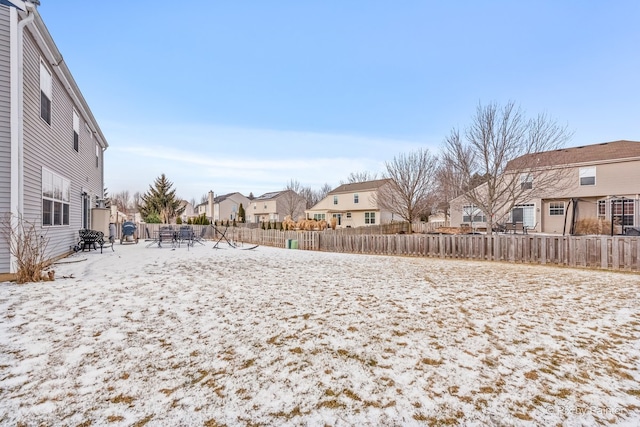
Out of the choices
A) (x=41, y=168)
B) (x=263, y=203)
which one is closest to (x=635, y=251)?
(x=41, y=168)

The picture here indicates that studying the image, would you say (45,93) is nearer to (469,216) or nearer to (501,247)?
(501,247)

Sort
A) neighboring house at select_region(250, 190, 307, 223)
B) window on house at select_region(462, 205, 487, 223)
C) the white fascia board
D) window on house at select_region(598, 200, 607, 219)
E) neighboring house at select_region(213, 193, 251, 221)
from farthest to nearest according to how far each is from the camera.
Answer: neighboring house at select_region(213, 193, 251, 221) → neighboring house at select_region(250, 190, 307, 223) → window on house at select_region(462, 205, 487, 223) → window on house at select_region(598, 200, 607, 219) → the white fascia board

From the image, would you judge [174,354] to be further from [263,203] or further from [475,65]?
[263,203]

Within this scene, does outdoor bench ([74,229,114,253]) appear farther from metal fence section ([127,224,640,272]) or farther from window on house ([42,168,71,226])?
metal fence section ([127,224,640,272])

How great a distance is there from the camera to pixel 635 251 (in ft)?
28.0

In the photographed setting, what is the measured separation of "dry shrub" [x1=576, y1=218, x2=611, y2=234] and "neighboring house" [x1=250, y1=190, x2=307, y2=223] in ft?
111

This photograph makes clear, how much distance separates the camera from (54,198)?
891 centimetres

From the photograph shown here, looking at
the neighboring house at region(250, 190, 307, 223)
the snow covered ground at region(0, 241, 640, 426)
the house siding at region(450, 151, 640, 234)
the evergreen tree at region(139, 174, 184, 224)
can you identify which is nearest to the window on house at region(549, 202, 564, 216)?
the house siding at region(450, 151, 640, 234)

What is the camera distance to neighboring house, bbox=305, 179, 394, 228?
3319cm

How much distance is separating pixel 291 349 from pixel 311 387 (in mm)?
779

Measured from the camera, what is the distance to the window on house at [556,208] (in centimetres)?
2100

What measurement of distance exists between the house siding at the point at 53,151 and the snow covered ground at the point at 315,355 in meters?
3.12

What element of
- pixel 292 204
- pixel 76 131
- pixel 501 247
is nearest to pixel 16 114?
pixel 76 131

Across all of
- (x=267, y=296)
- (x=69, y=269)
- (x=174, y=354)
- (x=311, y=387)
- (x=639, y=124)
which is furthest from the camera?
(x=639, y=124)
